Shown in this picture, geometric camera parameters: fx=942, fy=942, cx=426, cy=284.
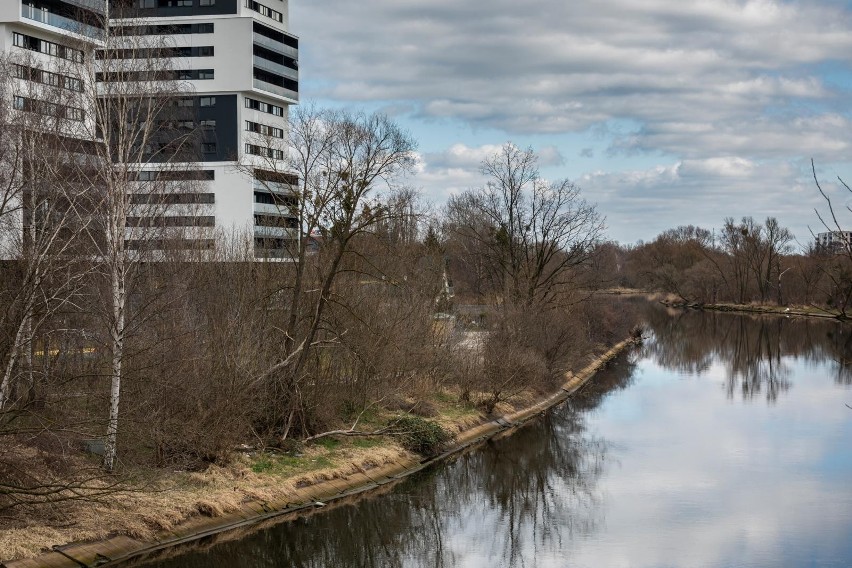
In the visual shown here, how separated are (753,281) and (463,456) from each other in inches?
3779

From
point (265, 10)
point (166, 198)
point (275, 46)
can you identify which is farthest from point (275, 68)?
point (166, 198)

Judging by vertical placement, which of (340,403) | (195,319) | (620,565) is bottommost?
(620,565)

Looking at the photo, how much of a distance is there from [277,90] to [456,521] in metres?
53.7

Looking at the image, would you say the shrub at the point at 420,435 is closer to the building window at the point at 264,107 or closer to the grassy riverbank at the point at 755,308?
the building window at the point at 264,107

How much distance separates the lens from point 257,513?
24.1m

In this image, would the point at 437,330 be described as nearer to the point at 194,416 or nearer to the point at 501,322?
the point at 501,322

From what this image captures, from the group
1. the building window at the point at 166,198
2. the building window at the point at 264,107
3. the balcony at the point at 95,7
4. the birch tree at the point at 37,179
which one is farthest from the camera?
the building window at the point at 264,107

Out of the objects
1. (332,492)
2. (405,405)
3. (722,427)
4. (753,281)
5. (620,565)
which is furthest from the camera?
(753,281)

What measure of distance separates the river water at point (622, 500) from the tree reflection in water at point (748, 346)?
6.47 metres

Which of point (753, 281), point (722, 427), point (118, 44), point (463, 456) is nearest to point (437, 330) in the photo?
point (463, 456)

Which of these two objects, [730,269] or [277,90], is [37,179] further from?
[730,269]

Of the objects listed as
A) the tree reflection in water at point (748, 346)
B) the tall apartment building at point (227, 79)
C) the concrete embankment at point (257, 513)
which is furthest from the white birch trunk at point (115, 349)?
the tall apartment building at point (227, 79)

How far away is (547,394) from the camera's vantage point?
154ft

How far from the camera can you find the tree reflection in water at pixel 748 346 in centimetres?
5550
